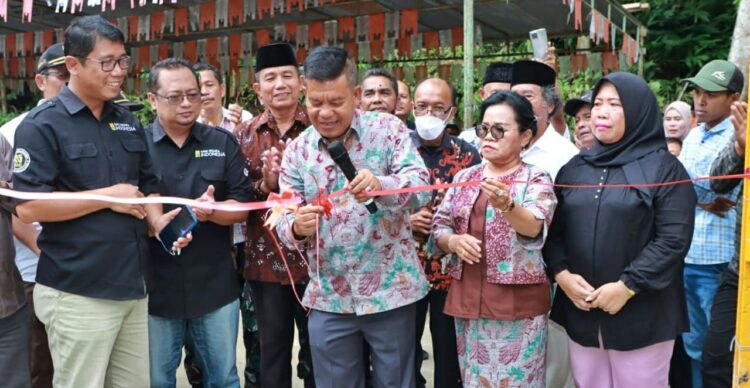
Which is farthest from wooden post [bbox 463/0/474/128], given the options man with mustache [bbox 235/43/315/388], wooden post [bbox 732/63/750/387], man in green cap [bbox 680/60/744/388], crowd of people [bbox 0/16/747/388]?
wooden post [bbox 732/63/750/387]

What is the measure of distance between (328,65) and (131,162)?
1047 millimetres

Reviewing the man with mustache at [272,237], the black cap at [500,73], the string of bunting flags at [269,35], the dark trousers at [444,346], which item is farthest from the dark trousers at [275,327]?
the string of bunting flags at [269,35]

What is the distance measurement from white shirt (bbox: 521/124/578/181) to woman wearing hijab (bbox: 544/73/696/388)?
0.62 m

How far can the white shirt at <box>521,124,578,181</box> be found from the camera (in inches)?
143

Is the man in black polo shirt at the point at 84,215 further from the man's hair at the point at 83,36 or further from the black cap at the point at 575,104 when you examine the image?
the black cap at the point at 575,104

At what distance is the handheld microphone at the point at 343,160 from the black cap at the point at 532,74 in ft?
5.58

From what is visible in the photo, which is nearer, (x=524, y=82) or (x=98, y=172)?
(x=98, y=172)

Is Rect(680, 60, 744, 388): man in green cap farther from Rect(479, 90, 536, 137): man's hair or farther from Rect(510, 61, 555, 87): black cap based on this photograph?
Rect(479, 90, 536, 137): man's hair

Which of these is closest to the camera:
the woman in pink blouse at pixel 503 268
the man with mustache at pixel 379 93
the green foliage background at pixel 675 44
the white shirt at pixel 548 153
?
the woman in pink blouse at pixel 503 268

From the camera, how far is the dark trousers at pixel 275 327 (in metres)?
3.57

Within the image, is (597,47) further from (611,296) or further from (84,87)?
(84,87)

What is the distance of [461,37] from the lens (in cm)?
750

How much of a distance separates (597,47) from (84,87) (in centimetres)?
618

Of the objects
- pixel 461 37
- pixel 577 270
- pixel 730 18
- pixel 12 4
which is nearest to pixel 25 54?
pixel 12 4
